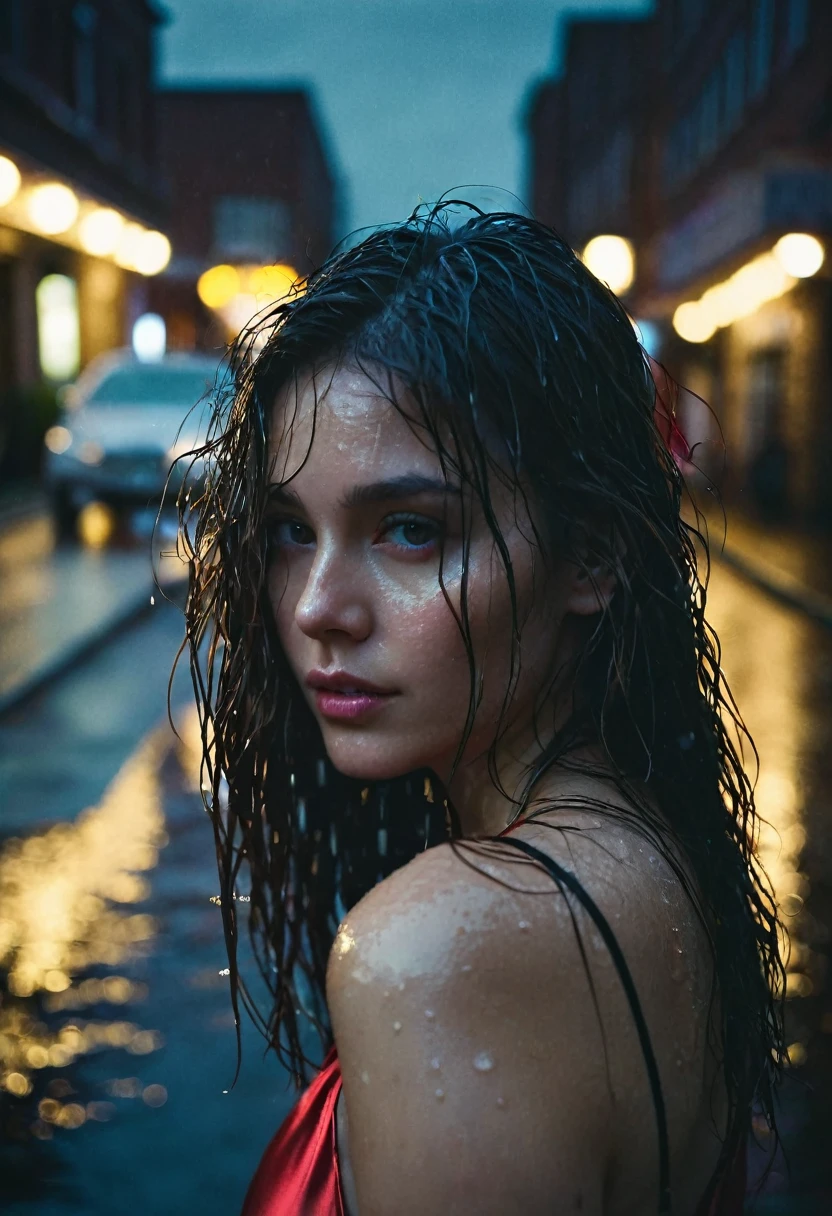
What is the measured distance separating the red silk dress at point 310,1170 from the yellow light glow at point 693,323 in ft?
88.4

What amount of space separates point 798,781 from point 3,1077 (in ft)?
14.4

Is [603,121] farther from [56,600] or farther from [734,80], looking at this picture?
[56,600]

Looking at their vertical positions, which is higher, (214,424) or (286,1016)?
(214,424)

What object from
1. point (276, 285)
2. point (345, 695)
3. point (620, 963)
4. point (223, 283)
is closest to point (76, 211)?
point (223, 283)

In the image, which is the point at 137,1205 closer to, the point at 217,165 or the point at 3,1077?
the point at 3,1077

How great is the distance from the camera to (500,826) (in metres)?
1.25

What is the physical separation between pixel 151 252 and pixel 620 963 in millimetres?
26346

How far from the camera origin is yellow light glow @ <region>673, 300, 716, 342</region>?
2722 cm

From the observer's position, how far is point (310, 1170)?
3.72 ft

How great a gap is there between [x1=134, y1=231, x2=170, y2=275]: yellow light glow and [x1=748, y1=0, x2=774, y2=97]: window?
12.0 metres

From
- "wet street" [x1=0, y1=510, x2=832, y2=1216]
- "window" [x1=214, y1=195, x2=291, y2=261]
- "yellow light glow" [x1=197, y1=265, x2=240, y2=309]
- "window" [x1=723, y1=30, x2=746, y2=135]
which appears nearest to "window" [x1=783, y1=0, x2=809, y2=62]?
"window" [x1=723, y1=30, x2=746, y2=135]

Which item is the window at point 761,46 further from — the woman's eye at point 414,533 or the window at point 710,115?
the woman's eye at point 414,533

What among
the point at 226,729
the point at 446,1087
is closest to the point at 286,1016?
the point at 226,729

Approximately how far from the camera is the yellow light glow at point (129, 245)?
23922 mm
